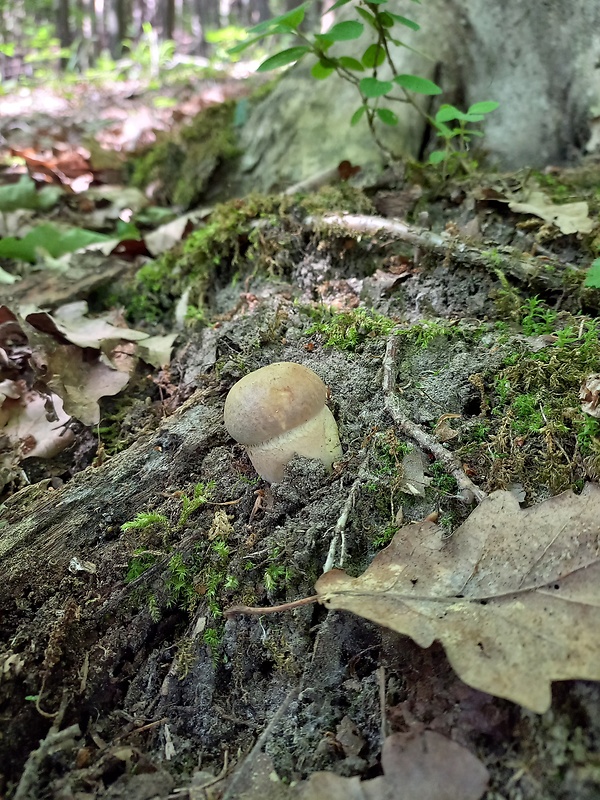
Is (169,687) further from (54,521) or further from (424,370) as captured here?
(424,370)

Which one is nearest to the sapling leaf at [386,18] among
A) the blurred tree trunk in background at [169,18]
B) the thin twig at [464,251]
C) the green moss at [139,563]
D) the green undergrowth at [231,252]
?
the green undergrowth at [231,252]

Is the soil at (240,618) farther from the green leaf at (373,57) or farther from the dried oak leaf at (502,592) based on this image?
the green leaf at (373,57)

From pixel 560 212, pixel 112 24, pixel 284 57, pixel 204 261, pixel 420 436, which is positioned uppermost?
pixel 112 24

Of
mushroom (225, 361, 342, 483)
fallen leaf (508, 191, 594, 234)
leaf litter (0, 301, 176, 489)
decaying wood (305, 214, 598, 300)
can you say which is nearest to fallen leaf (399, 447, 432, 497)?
mushroom (225, 361, 342, 483)

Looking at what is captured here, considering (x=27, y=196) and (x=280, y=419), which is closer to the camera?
(x=280, y=419)

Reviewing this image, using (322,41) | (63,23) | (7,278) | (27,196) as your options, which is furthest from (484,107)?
(63,23)

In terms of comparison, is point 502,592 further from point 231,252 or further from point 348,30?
point 348,30

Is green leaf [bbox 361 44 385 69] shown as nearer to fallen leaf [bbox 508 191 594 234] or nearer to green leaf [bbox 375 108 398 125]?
green leaf [bbox 375 108 398 125]
